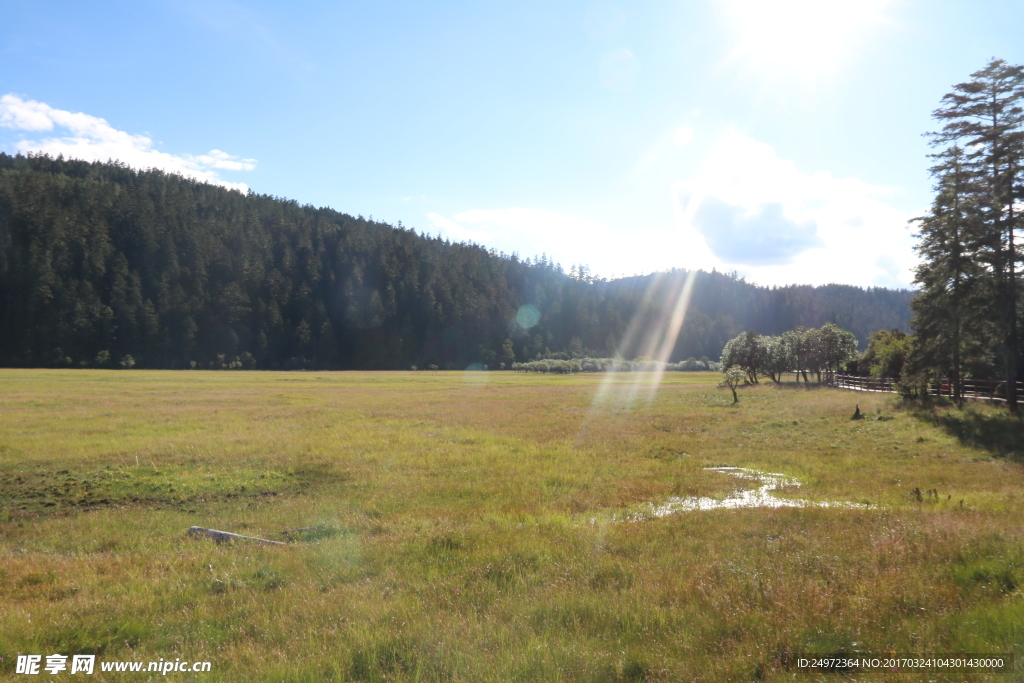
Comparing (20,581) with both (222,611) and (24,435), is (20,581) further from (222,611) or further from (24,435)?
(24,435)

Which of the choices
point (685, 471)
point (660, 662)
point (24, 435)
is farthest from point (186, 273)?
point (660, 662)

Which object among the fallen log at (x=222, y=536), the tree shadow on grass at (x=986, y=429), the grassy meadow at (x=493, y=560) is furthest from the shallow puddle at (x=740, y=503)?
the tree shadow on grass at (x=986, y=429)

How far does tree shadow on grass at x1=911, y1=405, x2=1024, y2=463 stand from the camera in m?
27.5

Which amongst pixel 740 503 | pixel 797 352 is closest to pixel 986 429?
pixel 740 503

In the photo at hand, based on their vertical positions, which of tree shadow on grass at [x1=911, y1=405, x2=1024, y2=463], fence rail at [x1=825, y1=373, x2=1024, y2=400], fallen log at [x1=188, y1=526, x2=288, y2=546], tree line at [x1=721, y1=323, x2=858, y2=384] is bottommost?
fallen log at [x1=188, y1=526, x2=288, y2=546]

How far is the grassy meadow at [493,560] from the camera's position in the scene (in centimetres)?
650

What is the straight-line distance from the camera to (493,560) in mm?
10297

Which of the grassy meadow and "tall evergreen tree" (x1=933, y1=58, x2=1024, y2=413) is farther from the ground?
"tall evergreen tree" (x1=933, y1=58, x2=1024, y2=413)

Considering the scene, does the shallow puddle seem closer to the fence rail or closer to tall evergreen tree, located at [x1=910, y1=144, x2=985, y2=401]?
tall evergreen tree, located at [x1=910, y1=144, x2=985, y2=401]

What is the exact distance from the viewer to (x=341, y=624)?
748 centimetres

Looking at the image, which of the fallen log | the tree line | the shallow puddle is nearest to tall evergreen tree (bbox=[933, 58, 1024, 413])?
the shallow puddle

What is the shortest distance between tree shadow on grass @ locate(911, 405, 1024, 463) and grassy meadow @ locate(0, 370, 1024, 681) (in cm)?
35

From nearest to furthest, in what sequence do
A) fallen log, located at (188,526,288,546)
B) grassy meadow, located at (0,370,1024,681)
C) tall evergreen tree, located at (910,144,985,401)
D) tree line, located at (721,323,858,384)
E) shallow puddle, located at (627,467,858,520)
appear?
grassy meadow, located at (0,370,1024,681) < fallen log, located at (188,526,288,546) < shallow puddle, located at (627,467,858,520) < tall evergreen tree, located at (910,144,985,401) < tree line, located at (721,323,858,384)

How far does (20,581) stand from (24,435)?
81.5 feet
